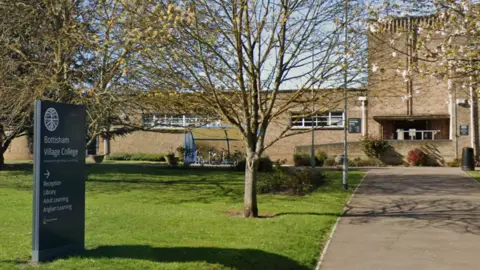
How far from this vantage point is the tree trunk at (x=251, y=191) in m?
13.5

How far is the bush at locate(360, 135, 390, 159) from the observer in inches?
1451

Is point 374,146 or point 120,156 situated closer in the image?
point 374,146

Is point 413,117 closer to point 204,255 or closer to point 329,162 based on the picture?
point 329,162

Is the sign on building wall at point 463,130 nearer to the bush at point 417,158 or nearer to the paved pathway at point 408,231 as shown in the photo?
the bush at point 417,158

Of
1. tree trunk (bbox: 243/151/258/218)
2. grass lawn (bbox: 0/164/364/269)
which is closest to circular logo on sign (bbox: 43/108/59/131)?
grass lawn (bbox: 0/164/364/269)

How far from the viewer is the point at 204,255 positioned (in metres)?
8.77

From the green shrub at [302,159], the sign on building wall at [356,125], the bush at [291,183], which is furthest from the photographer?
the sign on building wall at [356,125]

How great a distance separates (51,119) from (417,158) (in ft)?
102

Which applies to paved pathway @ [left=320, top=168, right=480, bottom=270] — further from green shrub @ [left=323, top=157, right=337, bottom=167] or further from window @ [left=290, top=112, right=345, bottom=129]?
green shrub @ [left=323, top=157, right=337, bottom=167]

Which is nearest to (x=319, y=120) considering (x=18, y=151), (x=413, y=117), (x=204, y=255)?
(x=413, y=117)

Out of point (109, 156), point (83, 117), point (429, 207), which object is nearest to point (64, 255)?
point (83, 117)

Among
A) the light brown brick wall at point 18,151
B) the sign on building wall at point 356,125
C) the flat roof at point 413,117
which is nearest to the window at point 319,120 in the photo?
the sign on building wall at point 356,125

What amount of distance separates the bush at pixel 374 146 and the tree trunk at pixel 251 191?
24176 millimetres

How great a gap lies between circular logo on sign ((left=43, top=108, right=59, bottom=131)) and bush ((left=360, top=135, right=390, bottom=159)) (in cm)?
3038
